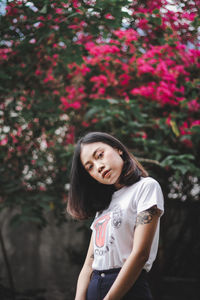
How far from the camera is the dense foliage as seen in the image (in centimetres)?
257

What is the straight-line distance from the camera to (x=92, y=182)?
62.6 inches

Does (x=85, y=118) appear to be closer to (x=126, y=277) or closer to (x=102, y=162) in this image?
(x=102, y=162)

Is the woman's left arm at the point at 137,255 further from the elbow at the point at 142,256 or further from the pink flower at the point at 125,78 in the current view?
the pink flower at the point at 125,78

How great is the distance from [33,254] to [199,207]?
2028mm

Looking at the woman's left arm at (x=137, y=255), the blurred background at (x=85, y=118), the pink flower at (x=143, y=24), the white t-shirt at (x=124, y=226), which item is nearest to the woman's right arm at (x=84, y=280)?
the white t-shirt at (x=124, y=226)

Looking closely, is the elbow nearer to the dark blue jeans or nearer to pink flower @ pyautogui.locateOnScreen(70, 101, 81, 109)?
the dark blue jeans

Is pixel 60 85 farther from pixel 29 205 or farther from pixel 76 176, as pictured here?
pixel 76 176

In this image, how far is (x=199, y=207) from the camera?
395 cm

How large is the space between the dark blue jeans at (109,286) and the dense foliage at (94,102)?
1196 millimetres

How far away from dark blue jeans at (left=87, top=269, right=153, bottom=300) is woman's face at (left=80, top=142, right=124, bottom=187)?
36 cm

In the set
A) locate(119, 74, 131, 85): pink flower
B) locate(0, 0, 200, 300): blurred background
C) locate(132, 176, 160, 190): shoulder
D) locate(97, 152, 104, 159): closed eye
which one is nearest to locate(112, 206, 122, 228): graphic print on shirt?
locate(132, 176, 160, 190): shoulder

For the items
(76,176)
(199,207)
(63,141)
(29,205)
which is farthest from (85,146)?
(199,207)

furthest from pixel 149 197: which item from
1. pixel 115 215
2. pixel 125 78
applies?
pixel 125 78

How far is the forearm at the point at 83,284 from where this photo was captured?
1409 mm
